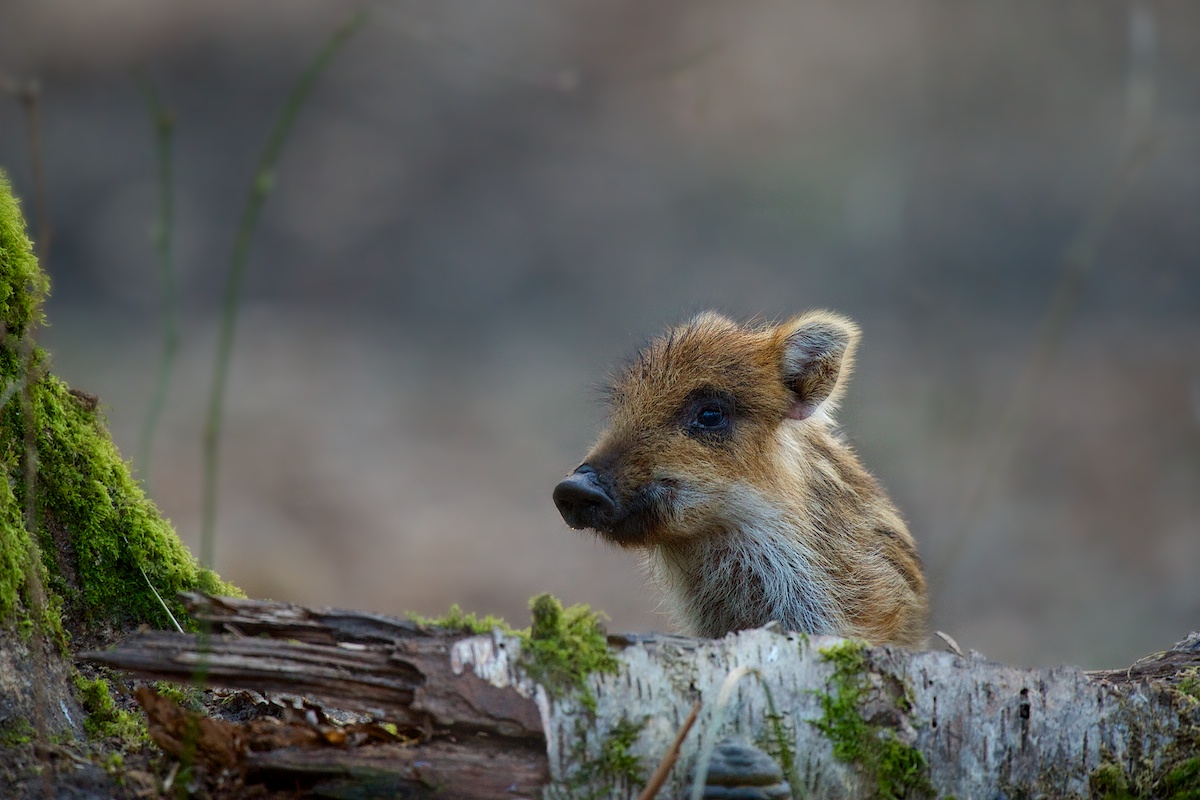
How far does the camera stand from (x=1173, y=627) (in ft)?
42.0

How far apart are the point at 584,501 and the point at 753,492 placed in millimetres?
913

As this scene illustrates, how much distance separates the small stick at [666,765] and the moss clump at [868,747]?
47 centimetres

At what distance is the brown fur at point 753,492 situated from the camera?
210 inches

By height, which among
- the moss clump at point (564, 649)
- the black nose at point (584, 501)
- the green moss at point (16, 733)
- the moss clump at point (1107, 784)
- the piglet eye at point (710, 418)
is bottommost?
the green moss at point (16, 733)

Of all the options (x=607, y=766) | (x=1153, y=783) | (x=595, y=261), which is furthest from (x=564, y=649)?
(x=595, y=261)

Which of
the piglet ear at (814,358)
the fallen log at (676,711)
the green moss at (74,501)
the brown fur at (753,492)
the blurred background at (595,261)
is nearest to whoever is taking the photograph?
the fallen log at (676,711)

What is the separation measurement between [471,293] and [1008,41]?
9307 mm

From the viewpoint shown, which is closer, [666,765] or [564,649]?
[666,765]

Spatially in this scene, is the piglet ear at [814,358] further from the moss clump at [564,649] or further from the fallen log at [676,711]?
the moss clump at [564,649]

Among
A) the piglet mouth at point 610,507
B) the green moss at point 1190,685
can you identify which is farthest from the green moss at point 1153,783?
the piglet mouth at point 610,507

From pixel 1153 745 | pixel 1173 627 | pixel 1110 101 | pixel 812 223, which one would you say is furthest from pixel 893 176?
pixel 1153 745

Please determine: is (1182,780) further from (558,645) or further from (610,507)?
(610,507)

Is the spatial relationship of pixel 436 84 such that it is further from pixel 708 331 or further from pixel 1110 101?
pixel 708 331

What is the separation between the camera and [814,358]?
5.79m
